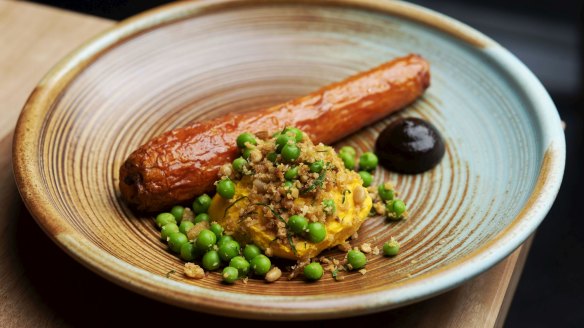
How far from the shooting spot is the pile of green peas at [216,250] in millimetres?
3326

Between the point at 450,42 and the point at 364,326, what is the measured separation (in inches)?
95.4

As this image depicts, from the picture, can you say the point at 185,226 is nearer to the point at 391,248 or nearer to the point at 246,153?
the point at 246,153

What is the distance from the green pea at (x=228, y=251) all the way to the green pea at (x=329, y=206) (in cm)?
50

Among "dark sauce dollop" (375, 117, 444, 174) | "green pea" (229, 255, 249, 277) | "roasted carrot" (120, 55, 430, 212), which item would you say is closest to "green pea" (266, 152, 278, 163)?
"roasted carrot" (120, 55, 430, 212)

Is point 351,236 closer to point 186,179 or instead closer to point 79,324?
point 186,179

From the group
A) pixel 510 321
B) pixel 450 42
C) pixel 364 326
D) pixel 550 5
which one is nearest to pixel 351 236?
pixel 364 326

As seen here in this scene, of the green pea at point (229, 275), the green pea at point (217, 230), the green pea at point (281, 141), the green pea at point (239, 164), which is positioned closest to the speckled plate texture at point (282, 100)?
the green pea at point (229, 275)

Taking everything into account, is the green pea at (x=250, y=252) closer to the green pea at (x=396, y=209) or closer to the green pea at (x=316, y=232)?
the green pea at (x=316, y=232)

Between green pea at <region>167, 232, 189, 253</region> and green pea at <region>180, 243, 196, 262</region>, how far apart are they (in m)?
0.04

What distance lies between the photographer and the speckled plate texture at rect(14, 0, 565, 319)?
298cm

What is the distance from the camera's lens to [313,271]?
3.31m

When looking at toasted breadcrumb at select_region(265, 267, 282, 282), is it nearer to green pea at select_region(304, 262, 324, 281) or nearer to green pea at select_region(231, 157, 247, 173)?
green pea at select_region(304, 262, 324, 281)

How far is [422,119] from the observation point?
175 inches

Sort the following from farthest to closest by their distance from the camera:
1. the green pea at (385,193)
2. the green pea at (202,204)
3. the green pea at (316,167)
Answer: the green pea at (385,193), the green pea at (202,204), the green pea at (316,167)
